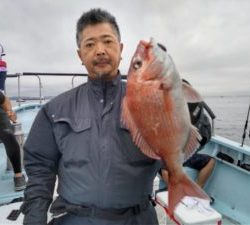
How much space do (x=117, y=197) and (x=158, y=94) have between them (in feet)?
2.70

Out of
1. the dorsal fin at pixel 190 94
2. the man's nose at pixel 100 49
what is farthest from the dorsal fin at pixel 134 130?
the man's nose at pixel 100 49

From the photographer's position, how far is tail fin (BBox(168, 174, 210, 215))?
1717 mm

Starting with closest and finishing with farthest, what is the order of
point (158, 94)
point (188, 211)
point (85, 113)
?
1. point (158, 94)
2. point (85, 113)
3. point (188, 211)

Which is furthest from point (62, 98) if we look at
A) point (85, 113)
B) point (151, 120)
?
point (151, 120)

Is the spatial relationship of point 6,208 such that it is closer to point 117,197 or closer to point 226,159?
point 117,197

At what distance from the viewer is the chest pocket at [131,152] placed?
2.07m

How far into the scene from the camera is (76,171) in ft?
6.99

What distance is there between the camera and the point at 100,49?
205 centimetres

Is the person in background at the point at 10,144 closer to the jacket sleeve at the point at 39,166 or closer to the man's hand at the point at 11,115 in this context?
the man's hand at the point at 11,115

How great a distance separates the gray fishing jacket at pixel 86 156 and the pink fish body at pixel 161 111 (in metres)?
0.39

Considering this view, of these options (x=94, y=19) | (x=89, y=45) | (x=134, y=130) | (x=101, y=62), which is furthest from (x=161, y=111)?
(x=94, y=19)

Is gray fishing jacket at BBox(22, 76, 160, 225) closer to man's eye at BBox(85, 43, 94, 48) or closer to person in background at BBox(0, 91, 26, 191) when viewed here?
man's eye at BBox(85, 43, 94, 48)

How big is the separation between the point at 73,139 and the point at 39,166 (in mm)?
361

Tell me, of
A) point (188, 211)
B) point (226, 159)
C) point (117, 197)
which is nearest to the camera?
point (117, 197)
